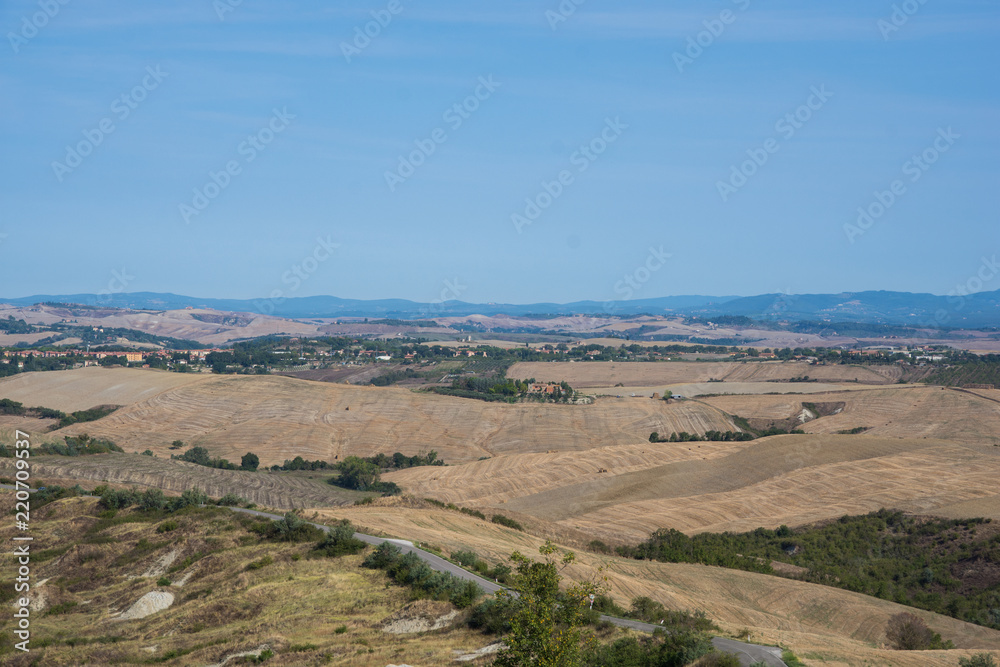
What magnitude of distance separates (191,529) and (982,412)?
10792cm

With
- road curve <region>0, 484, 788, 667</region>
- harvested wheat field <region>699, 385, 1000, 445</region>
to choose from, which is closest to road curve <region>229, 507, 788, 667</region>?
road curve <region>0, 484, 788, 667</region>

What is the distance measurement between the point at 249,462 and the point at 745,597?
67495mm

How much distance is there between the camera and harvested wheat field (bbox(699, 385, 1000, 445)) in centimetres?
10978

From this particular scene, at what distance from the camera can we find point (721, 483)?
84.8 metres

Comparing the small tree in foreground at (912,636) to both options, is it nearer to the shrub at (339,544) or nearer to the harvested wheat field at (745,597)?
the harvested wheat field at (745,597)

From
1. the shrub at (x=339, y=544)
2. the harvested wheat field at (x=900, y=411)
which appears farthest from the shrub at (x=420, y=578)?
the harvested wheat field at (x=900, y=411)

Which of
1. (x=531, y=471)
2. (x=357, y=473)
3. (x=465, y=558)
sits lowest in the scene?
(x=357, y=473)

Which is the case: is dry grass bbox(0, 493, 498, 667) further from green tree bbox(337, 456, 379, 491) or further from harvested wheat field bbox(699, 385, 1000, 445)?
harvested wheat field bbox(699, 385, 1000, 445)

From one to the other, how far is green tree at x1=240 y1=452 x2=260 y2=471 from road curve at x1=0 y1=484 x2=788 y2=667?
47.9 meters

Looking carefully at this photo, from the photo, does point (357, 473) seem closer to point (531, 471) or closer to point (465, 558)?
point (531, 471)

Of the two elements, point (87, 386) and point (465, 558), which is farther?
point (87, 386)

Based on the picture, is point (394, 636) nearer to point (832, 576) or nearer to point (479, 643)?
point (479, 643)

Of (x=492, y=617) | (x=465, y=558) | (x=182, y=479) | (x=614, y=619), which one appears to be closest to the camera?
(x=492, y=617)

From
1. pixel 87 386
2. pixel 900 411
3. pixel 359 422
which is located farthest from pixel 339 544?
pixel 87 386
